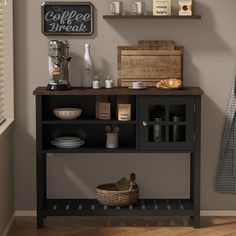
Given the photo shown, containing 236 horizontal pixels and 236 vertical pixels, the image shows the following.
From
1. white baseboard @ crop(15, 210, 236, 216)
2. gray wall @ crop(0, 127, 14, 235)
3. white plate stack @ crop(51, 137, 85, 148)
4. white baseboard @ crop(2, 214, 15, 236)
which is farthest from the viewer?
white baseboard @ crop(15, 210, 236, 216)

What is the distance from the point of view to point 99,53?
500 cm

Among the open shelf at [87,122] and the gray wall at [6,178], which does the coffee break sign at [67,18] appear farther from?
the gray wall at [6,178]

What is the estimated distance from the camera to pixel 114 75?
5.01 meters

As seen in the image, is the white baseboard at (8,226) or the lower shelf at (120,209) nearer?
the white baseboard at (8,226)

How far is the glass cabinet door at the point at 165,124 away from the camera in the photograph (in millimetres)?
4680

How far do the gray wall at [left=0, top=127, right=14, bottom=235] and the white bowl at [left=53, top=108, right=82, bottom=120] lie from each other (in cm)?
36

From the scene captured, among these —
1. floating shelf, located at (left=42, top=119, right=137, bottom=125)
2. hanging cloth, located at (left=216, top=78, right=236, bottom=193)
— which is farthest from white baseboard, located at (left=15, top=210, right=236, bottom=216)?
floating shelf, located at (left=42, top=119, right=137, bottom=125)

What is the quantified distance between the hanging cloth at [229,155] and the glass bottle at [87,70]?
0.98m

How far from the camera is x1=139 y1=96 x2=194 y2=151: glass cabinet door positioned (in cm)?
468

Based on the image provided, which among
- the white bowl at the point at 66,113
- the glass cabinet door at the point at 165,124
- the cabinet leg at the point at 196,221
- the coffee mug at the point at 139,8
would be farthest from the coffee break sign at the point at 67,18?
the cabinet leg at the point at 196,221

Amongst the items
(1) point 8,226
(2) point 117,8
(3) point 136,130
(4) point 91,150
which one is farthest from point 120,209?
(2) point 117,8

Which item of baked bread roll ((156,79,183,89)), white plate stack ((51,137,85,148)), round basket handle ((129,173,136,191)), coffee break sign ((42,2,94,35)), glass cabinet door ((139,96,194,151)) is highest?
coffee break sign ((42,2,94,35))

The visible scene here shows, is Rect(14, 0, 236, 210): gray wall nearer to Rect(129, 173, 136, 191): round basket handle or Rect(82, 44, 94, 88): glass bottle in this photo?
Rect(82, 44, 94, 88): glass bottle

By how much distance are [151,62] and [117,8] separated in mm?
433
